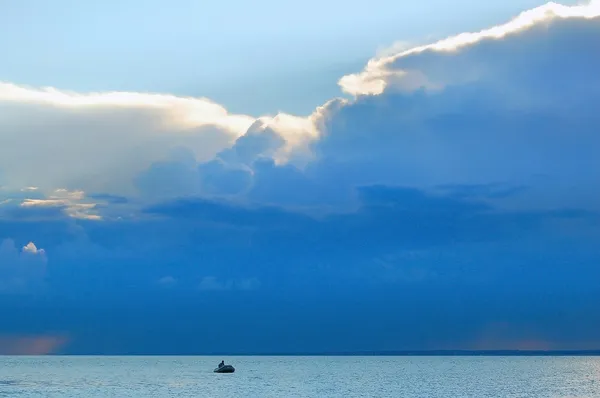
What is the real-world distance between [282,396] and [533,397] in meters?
50.6

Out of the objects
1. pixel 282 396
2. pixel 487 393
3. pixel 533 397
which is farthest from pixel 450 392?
pixel 282 396

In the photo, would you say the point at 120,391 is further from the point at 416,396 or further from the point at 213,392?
the point at 416,396

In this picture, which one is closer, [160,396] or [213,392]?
[160,396]

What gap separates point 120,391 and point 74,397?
19952 mm

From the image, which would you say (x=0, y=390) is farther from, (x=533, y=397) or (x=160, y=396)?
(x=533, y=397)

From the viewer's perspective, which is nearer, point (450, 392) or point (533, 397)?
point (533, 397)

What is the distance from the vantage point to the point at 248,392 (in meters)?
196

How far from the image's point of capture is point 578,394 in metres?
187

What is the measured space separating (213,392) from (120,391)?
2089cm

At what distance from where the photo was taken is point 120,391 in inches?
7746

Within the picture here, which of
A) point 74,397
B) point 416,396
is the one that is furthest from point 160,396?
point 416,396

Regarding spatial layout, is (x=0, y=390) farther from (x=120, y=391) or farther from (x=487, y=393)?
(x=487, y=393)

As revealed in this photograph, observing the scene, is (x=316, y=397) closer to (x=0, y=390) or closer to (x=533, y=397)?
(x=533, y=397)

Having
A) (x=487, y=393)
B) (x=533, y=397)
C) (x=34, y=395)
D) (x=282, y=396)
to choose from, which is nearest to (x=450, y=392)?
(x=487, y=393)
